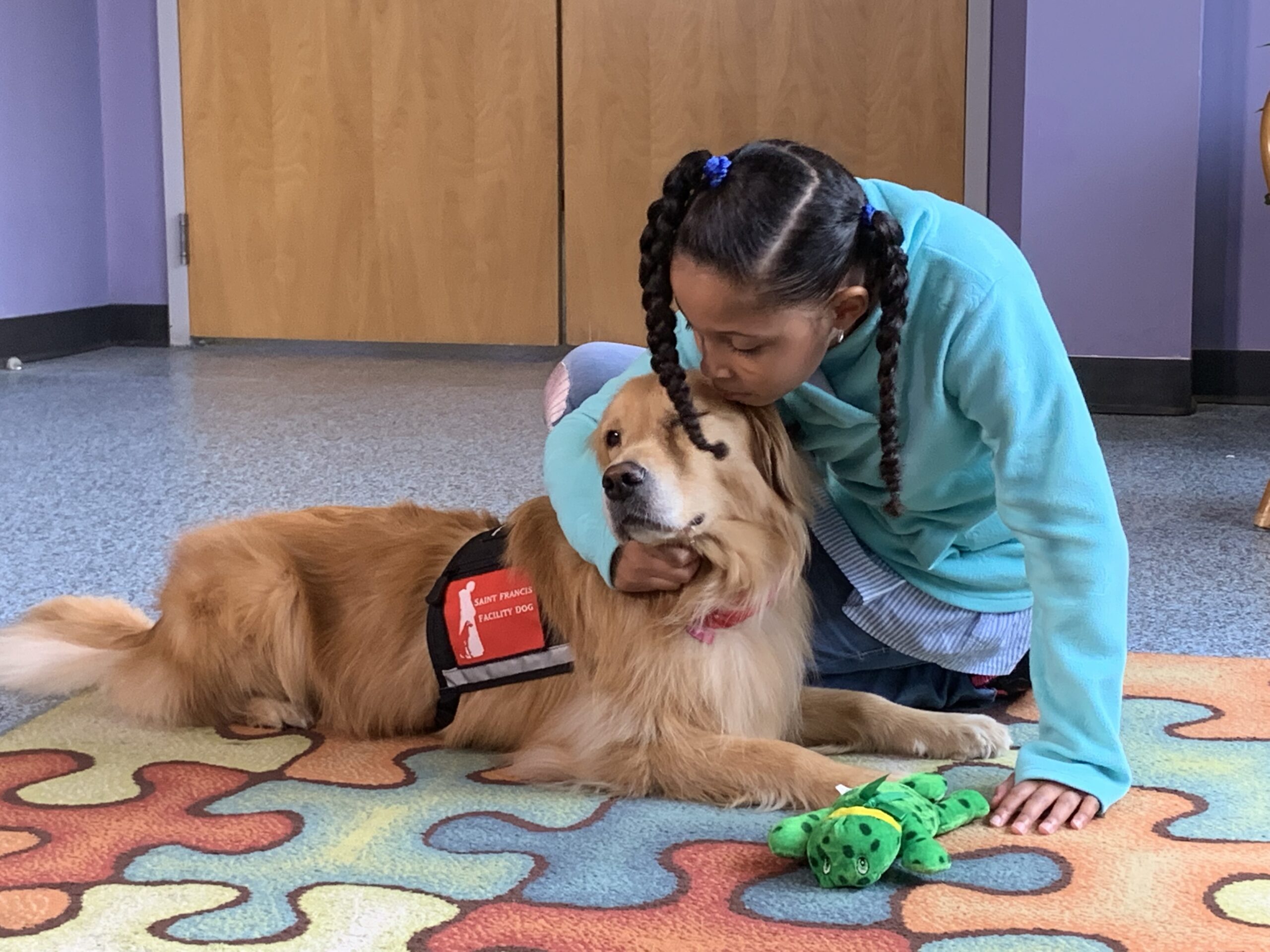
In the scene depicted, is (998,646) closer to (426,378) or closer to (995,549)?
(995,549)

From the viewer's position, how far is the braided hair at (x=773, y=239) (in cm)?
142

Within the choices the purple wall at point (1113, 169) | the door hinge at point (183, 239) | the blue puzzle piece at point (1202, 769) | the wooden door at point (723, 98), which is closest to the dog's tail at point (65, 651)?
the blue puzzle piece at point (1202, 769)

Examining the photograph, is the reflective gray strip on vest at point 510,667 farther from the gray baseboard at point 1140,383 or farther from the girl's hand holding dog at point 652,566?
the gray baseboard at point 1140,383

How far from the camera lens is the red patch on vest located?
174cm

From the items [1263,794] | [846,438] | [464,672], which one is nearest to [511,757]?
[464,672]

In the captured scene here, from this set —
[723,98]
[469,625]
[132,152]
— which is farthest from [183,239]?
[469,625]

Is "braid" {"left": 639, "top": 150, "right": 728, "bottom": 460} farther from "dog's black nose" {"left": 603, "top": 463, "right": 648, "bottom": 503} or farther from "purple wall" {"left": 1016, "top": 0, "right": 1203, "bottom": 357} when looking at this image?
"purple wall" {"left": 1016, "top": 0, "right": 1203, "bottom": 357}

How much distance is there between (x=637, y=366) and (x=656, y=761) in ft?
1.65

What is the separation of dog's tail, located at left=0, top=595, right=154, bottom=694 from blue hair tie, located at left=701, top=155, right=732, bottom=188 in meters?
1.05

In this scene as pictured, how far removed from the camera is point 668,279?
59.4 inches

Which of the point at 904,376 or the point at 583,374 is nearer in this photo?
the point at 904,376

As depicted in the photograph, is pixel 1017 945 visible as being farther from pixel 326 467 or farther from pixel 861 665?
pixel 326 467

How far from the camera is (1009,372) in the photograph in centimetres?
152

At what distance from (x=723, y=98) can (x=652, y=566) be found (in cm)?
423
